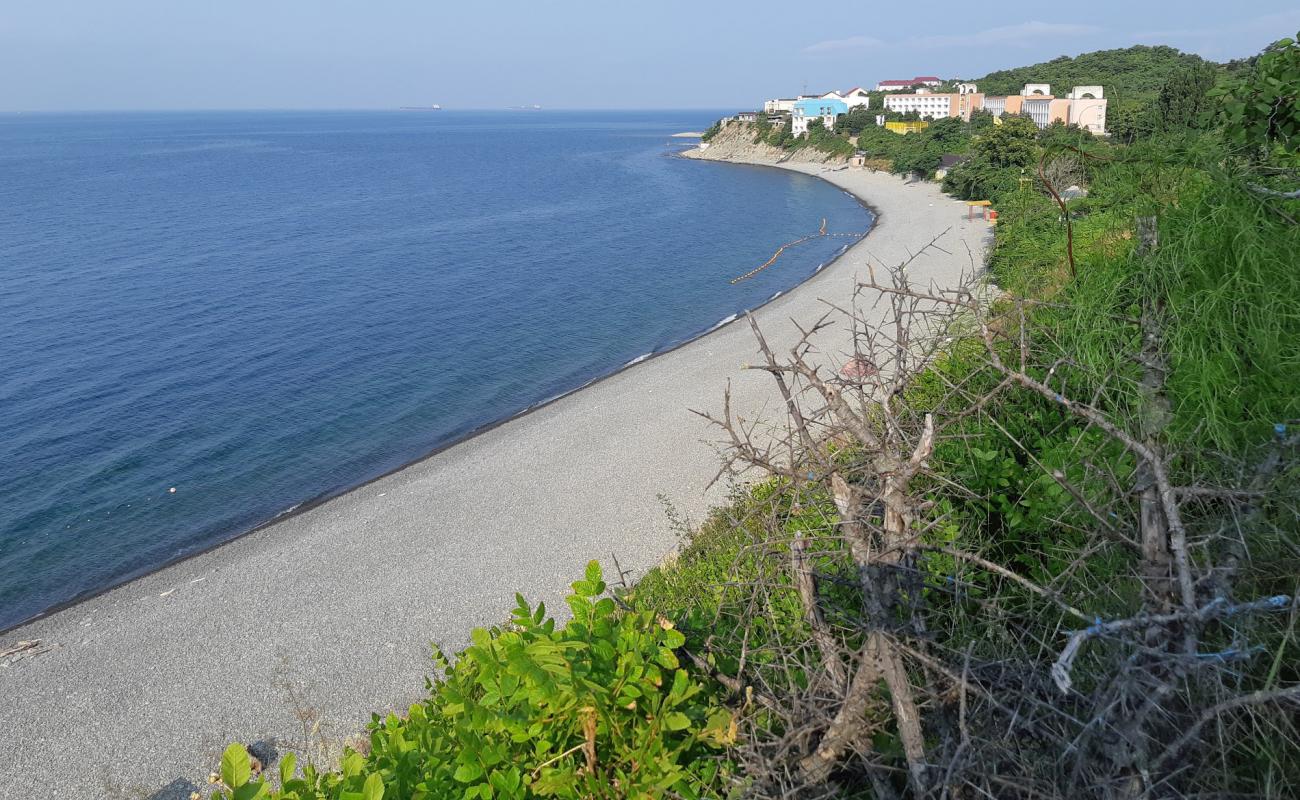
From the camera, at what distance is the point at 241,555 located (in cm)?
1728

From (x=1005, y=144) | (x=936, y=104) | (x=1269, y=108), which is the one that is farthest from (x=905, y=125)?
(x=1269, y=108)

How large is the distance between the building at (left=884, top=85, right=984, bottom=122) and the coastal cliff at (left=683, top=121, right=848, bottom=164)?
19178 millimetres

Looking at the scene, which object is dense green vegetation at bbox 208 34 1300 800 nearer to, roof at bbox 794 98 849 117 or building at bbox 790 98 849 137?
building at bbox 790 98 849 137

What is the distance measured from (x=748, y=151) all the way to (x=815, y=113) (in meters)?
17.0

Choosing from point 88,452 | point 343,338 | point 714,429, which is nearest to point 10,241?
point 343,338

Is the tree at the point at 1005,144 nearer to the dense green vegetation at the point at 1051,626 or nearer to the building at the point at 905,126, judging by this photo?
the building at the point at 905,126

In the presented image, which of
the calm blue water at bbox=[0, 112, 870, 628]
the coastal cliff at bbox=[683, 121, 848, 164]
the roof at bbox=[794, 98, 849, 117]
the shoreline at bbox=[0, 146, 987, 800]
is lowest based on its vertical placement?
the shoreline at bbox=[0, 146, 987, 800]

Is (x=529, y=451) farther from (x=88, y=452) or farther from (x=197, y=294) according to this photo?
(x=197, y=294)

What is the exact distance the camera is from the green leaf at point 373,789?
2.38 m

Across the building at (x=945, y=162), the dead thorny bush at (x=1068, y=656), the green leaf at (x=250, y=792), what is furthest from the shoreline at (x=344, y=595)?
the building at (x=945, y=162)

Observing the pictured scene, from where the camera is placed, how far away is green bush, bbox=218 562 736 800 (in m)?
2.62

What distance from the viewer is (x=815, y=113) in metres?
118

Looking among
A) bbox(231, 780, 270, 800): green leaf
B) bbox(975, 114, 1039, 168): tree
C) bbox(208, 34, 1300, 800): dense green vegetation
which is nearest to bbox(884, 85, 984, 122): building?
bbox(975, 114, 1039, 168): tree

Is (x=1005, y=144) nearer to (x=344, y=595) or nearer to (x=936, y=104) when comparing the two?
(x=344, y=595)
